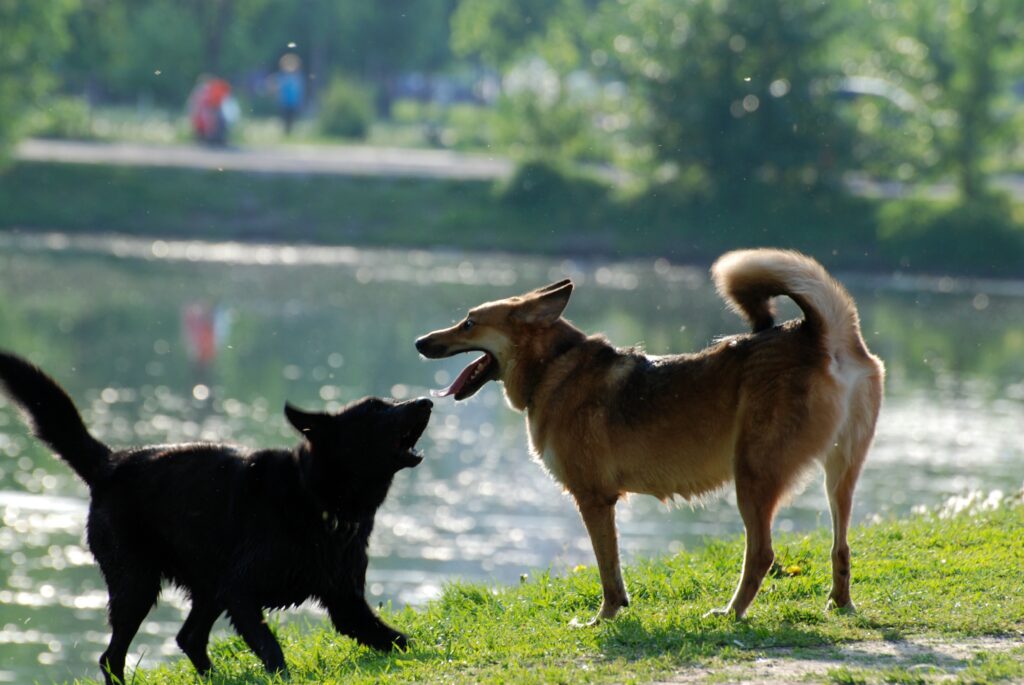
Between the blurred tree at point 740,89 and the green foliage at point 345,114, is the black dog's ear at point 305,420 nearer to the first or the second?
the blurred tree at point 740,89

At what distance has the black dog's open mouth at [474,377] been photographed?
27.1 ft

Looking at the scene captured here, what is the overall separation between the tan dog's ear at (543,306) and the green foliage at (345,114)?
49743 millimetres

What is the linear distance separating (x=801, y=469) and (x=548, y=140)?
131ft

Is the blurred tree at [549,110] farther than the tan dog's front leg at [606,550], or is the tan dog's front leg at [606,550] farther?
the blurred tree at [549,110]

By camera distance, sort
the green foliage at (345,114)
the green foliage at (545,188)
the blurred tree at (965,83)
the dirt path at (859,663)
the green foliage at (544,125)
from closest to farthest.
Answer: the dirt path at (859,663) → the green foliage at (545,188) → the blurred tree at (965,83) → the green foliage at (544,125) → the green foliage at (345,114)

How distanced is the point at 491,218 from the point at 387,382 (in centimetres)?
1911

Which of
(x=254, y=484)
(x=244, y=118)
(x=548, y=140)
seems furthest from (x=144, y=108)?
(x=254, y=484)

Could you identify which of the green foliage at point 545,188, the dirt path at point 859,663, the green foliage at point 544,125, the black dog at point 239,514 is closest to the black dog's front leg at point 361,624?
the black dog at point 239,514

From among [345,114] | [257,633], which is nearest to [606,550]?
[257,633]

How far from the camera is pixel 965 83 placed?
155 feet

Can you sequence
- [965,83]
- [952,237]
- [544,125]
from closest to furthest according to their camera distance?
[952,237] < [544,125] < [965,83]

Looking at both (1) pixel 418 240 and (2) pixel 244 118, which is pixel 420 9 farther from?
(1) pixel 418 240

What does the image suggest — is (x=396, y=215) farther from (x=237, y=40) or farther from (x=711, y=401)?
(x=711, y=401)

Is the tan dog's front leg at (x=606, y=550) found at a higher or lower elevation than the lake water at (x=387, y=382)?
higher
